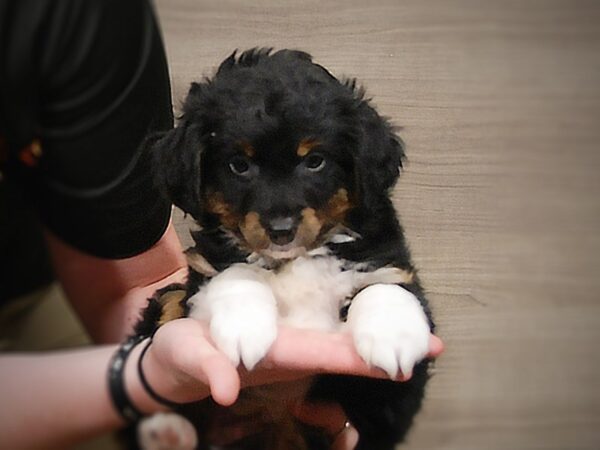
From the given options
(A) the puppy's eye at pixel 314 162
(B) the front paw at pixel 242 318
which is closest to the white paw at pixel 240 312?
(B) the front paw at pixel 242 318

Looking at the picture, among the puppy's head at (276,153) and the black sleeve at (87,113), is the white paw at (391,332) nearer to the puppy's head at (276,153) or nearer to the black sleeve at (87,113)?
the puppy's head at (276,153)

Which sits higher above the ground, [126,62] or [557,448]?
[126,62]

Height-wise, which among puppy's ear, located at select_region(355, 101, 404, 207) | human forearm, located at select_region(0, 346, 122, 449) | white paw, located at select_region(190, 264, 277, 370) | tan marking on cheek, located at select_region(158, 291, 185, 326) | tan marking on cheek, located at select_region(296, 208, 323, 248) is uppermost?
puppy's ear, located at select_region(355, 101, 404, 207)

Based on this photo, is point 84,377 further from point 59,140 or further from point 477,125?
point 477,125

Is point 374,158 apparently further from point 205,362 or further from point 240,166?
point 205,362

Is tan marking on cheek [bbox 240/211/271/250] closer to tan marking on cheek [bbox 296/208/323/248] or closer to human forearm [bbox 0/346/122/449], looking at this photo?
tan marking on cheek [bbox 296/208/323/248]

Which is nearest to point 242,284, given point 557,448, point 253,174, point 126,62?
point 253,174

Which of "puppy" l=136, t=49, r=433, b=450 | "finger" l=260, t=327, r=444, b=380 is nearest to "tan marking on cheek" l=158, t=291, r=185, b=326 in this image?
"puppy" l=136, t=49, r=433, b=450
